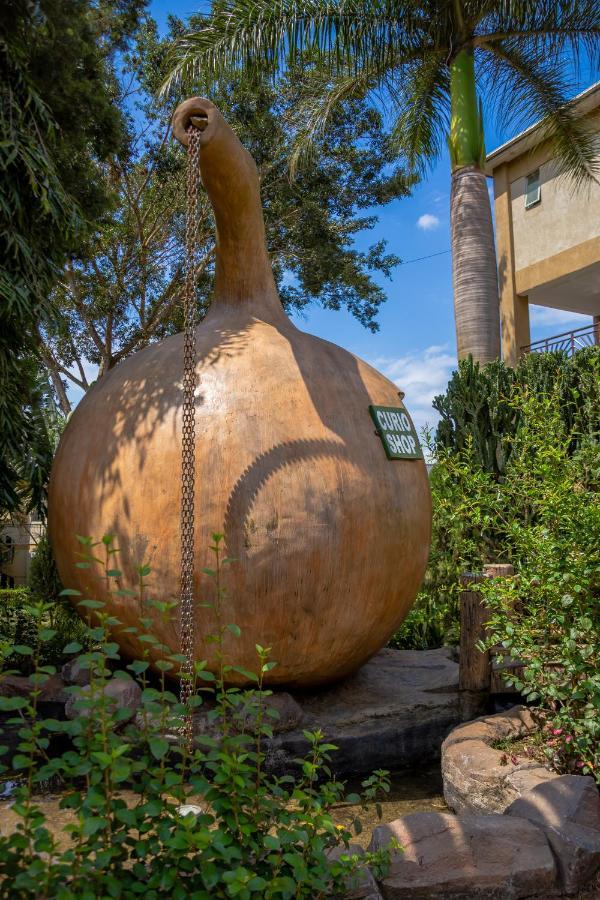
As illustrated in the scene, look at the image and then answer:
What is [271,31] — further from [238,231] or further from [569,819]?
[569,819]

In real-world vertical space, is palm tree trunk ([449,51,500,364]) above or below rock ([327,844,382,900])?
above

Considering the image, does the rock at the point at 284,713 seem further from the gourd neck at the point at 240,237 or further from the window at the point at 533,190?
the window at the point at 533,190

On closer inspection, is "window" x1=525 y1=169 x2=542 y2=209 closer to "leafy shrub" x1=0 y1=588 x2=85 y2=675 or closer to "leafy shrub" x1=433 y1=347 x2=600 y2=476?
"leafy shrub" x1=433 y1=347 x2=600 y2=476

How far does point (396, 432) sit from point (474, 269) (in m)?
5.18

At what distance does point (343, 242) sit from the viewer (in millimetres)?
14797

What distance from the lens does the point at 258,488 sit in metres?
4.31

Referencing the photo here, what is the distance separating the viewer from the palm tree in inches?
365

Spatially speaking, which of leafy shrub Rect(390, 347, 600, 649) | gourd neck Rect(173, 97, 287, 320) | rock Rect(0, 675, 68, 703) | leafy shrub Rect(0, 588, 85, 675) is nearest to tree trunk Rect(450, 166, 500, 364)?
leafy shrub Rect(390, 347, 600, 649)

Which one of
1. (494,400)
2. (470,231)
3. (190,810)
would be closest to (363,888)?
(190,810)

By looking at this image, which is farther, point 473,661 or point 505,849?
point 473,661

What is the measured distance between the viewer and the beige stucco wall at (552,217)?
14.4m

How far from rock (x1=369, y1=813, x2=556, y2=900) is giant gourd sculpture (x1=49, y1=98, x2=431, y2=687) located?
1.54m

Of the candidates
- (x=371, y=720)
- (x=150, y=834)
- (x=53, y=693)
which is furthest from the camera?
(x=53, y=693)

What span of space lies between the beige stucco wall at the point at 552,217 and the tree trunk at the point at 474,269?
516 centimetres
